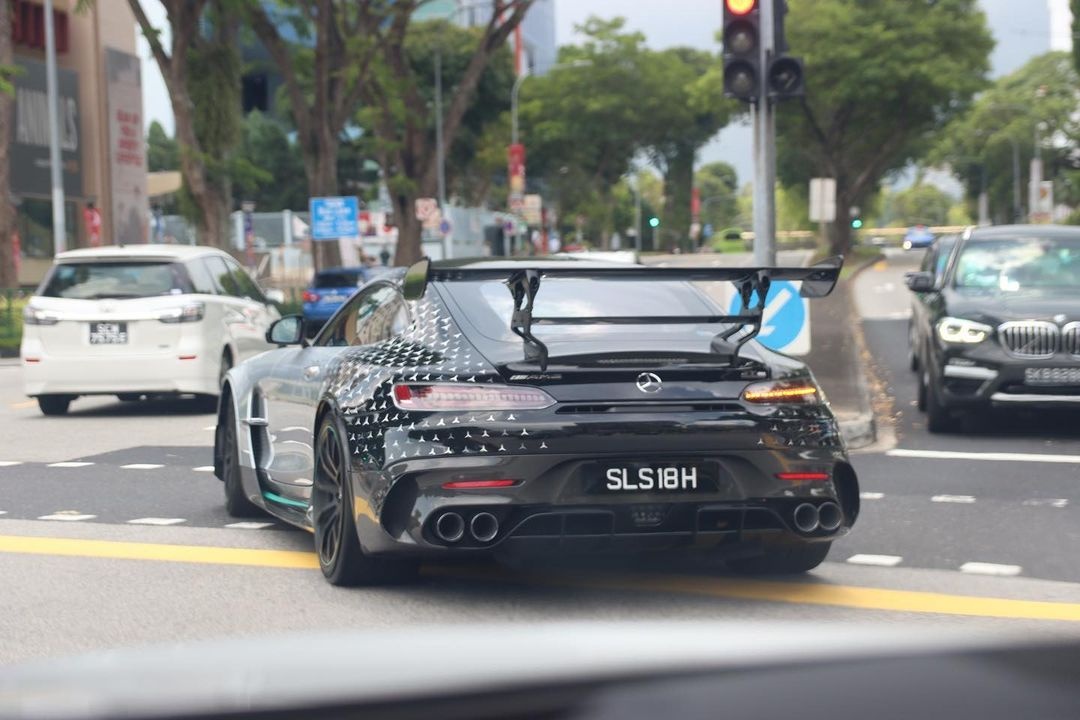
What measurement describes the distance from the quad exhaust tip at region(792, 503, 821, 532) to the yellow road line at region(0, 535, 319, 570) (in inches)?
83.9

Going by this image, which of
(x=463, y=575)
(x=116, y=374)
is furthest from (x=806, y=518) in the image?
(x=116, y=374)

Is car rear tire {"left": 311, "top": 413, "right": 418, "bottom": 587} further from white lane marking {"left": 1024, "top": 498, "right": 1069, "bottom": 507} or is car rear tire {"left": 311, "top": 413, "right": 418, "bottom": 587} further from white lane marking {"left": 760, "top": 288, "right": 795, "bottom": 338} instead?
white lane marking {"left": 760, "top": 288, "right": 795, "bottom": 338}

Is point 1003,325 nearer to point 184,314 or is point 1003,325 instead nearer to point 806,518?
point 806,518

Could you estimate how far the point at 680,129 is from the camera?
8588cm

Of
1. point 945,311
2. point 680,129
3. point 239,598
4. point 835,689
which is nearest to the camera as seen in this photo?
point 835,689

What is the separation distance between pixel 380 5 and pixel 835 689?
34.8 m

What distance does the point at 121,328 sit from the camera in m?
14.4

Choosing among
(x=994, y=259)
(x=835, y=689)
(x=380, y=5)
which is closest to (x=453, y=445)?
(x=835, y=689)

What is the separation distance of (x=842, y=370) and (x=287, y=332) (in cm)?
867

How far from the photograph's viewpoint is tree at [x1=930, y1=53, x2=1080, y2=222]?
301 ft

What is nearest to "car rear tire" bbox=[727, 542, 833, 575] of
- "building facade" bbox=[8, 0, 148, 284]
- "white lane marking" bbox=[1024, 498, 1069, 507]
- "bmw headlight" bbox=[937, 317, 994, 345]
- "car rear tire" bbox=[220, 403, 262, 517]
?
"white lane marking" bbox=[1024, 498, 1069, 507]

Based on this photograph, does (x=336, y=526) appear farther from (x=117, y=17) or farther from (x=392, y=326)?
(x=117, y=17)

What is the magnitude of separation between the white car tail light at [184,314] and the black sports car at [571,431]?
8.07m

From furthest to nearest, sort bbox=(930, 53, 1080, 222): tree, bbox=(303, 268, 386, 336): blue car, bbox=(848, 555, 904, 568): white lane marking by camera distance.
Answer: bbox=(930, 53, 1080, 222): tree → bbox=(303, 268, 386, 336): blue car → bbox=(848, 555, 904, 568): white lane marking
